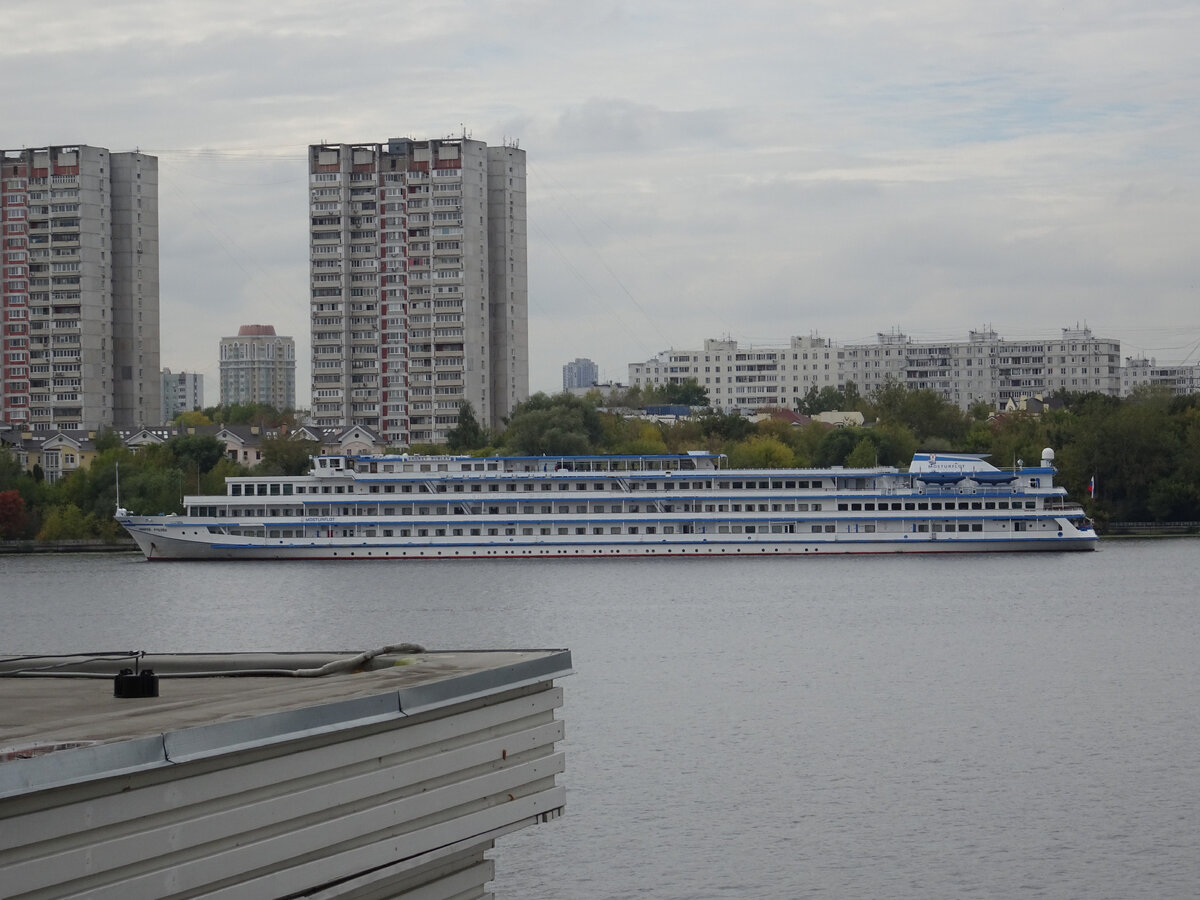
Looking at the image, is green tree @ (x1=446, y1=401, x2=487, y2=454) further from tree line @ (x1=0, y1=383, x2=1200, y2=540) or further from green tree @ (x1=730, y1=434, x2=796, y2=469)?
green tree @ (x1=730, y1=434, x2=796, y2=469)

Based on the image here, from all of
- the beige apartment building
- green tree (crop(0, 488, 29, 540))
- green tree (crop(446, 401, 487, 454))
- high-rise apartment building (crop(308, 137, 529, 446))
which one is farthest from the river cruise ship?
the beige apartment building

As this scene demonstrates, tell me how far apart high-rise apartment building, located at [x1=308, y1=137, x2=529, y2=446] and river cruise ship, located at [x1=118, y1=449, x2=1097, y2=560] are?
35829mm

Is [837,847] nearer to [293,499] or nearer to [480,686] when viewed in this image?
[480,686]

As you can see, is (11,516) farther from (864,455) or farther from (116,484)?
(864,455)


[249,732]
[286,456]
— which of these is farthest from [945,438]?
[249,732]

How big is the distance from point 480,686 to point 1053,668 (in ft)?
87.6

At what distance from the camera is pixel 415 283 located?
354ft

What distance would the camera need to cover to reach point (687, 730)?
82.2 feet

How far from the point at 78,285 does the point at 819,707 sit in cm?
8921

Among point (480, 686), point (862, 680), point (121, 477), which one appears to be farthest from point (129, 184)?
point (480, 686)

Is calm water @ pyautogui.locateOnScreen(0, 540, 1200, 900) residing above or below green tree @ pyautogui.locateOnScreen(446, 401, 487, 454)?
below

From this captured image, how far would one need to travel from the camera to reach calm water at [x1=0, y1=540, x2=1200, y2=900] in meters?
17.4

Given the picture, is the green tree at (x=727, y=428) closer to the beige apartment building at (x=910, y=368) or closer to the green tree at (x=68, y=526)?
the green tree at (x=68, y=526)

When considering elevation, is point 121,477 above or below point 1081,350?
below
